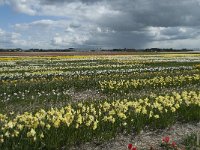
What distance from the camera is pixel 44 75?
95.5 ft

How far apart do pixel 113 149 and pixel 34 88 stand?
12.8 metres

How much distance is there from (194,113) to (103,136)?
4.22 meters

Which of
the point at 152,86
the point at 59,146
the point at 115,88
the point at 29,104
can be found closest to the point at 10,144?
the point at 59,146

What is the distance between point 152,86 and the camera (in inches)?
875

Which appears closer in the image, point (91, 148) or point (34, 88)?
point (91, 148)

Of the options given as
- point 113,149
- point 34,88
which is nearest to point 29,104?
point 34,88

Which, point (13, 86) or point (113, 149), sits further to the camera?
point (13, 86)

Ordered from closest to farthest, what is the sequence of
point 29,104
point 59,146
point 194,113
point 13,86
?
point 59,146, point 194,113, point 29,104, point 13,86

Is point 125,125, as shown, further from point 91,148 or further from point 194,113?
point 194,113

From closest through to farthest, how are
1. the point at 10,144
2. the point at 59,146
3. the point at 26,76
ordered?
the point at 10,144, the point at 59,146, the point at 26,76

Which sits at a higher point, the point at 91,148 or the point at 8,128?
the point at 8,128

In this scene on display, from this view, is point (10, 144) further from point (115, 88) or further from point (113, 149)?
point (115, 88)

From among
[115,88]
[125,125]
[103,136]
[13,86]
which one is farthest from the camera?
[13,86]

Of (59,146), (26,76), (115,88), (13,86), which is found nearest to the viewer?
(59,146)
